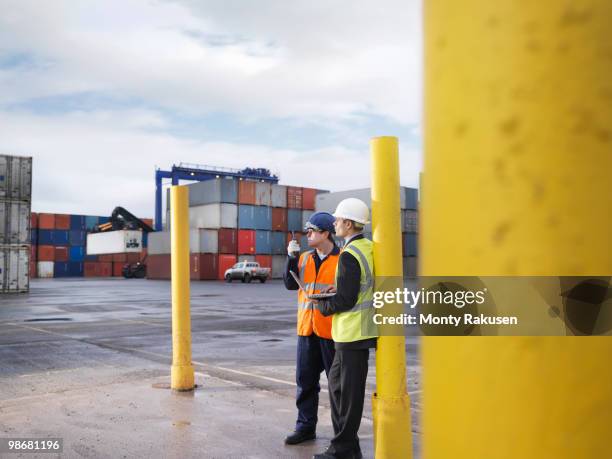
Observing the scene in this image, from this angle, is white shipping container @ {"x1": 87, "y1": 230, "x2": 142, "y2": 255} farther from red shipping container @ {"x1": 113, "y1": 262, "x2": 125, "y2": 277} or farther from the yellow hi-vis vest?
the yellow hi-vis vest

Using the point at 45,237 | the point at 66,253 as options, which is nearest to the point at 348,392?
the point at 45,237

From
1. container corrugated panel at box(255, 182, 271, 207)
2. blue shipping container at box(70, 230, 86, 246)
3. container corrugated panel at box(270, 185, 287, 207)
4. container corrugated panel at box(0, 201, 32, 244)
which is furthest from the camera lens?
blue shipping container at box(70, 230, 86, 246)

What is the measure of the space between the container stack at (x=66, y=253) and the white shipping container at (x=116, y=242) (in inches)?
67.9

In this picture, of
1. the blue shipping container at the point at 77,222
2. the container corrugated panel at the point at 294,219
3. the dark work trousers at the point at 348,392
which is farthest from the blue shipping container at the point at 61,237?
the dark work trousers at the point at 348,392

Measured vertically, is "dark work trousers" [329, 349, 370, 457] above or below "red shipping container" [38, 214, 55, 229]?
below

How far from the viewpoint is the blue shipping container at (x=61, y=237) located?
71000mm

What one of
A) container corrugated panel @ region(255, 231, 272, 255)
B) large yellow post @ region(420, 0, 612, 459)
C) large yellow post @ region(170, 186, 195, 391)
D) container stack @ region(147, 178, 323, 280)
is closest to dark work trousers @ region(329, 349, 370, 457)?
large yellow post @ region(170, 186, 195, 391)

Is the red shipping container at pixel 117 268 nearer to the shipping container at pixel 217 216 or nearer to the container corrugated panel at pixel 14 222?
the shipping container at pixel 217 216

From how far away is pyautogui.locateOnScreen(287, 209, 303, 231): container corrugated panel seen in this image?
5766 cm

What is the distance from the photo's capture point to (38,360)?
8531 mm

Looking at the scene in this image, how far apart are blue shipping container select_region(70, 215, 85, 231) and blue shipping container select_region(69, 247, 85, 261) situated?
236 centimetres

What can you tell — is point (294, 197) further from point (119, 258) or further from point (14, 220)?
point (14, 220)

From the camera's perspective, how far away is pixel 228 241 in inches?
2072

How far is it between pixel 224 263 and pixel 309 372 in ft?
156
